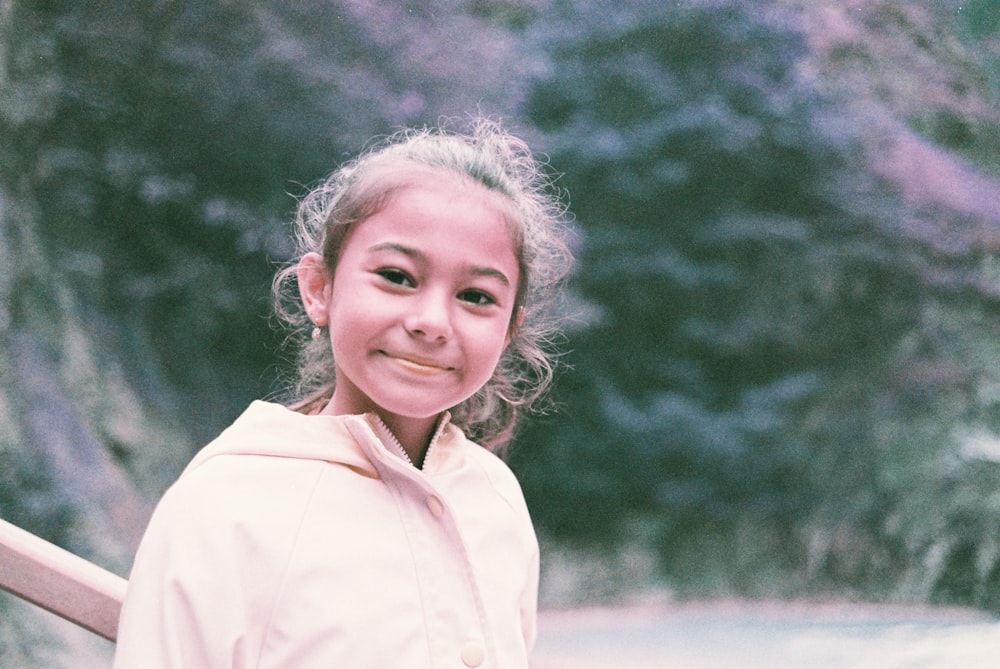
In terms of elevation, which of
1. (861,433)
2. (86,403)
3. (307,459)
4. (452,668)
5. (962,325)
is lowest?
(452,668)

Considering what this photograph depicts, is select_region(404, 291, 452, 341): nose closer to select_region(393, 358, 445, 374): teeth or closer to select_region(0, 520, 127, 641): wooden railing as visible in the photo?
select_region(393, 358, 445, 374): teeth

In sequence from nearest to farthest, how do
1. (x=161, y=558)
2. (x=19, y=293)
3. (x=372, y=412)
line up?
(x=161, y=558)
(x=372, y=412)
(x=19, y=293)

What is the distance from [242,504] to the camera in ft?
1.91

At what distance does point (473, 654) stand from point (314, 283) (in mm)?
326

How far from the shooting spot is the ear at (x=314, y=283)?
0.74 meters

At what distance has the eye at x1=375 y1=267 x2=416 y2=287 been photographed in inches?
26.2

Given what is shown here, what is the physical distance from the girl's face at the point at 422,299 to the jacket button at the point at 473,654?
0.57ft

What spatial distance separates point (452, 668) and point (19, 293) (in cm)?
107

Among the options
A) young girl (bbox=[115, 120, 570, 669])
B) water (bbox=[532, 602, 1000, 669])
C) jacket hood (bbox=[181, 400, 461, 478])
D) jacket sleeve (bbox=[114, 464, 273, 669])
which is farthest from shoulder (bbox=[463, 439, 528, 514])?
water (bbox=[532, 602, 1000, 669])

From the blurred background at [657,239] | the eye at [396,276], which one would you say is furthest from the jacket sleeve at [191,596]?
the blurred background at [657,239]

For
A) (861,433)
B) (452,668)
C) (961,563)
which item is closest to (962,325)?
(861,433)

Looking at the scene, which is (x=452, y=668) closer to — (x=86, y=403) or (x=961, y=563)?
(x=86, y=403)

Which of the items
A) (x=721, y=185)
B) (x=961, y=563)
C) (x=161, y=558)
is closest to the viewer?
(x=161, y=558)

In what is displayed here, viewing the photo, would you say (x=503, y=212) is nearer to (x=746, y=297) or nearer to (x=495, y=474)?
(x=495, y=474)
